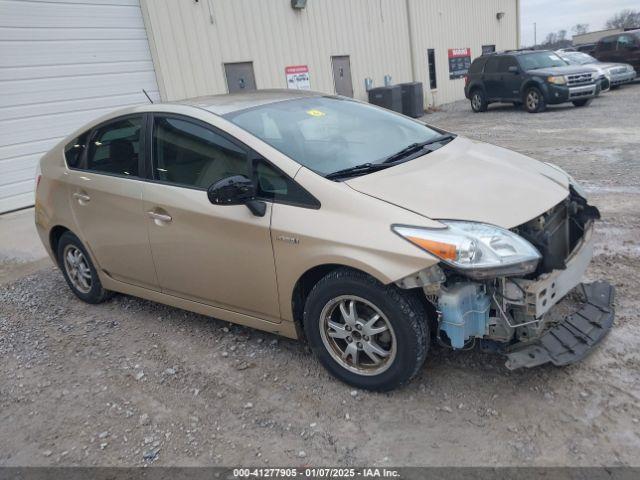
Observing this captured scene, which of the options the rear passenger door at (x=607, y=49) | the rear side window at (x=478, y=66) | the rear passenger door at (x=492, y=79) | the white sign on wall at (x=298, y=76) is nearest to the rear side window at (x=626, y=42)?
the rear passenger door at (x=607, y=49)

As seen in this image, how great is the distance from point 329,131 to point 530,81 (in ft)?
43.2

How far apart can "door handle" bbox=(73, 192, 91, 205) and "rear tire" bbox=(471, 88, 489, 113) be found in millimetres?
14826

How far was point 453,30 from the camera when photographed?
21078mm

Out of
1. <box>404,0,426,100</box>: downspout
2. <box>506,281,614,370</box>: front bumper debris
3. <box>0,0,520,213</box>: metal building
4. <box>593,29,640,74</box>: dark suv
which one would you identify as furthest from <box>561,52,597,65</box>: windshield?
<box>506,281,614,370</box>: front bumper debris

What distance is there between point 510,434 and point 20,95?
906 centimetres

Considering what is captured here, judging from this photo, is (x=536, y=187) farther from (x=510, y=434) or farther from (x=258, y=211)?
(x=258, y=211)

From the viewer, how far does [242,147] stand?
327 cm

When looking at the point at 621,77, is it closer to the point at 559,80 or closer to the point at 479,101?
the point at 479,101

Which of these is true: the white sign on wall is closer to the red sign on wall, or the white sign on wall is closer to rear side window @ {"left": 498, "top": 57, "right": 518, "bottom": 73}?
rear side window @ {"left": 498, "top": 57, "right": 518, "bottom": 73}

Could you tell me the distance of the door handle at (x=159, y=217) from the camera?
3.59 meters

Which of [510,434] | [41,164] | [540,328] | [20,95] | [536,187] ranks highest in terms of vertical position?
[20,95]

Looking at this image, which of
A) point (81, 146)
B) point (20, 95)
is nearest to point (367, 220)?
point (81, 146)

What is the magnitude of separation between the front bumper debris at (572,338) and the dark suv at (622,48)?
20.0 metres

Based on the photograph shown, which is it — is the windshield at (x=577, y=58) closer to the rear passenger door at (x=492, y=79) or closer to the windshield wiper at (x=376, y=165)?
the rear passenger door at (x=492, y=79)
